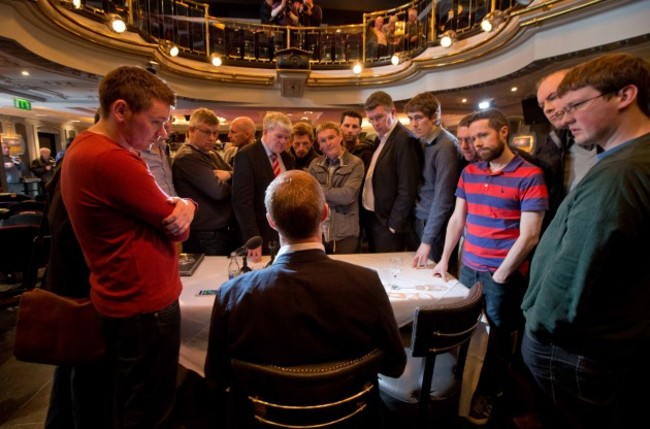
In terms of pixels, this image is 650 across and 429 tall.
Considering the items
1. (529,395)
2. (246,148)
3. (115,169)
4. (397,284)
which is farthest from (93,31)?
(529,395)

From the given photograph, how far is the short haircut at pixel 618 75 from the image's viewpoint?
39.9 inches

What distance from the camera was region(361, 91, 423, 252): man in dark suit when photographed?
7.84ft

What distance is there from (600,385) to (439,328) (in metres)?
0.49

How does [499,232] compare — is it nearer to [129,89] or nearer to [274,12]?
[129,89]

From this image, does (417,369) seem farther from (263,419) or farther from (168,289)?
(168,289)

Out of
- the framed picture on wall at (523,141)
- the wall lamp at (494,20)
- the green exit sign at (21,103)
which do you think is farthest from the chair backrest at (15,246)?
the framed picture on wall at (523,141)

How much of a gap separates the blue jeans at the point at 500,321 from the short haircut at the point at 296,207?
49.4 inches

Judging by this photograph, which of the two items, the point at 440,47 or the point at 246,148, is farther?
the point at 440,47

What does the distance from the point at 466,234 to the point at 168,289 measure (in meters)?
1.56

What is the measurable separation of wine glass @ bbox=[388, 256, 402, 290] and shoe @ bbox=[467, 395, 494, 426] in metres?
0.72

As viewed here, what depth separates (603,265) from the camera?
95cm

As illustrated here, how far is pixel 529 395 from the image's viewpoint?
6.76 feet

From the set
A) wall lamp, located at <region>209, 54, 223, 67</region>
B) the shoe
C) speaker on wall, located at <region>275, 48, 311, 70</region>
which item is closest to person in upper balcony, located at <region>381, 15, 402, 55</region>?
speaker on wall, located at <region>275, 48, 311, 70</region>

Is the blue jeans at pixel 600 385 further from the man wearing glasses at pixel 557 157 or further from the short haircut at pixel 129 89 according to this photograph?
the short haircut at pixel 129 89
